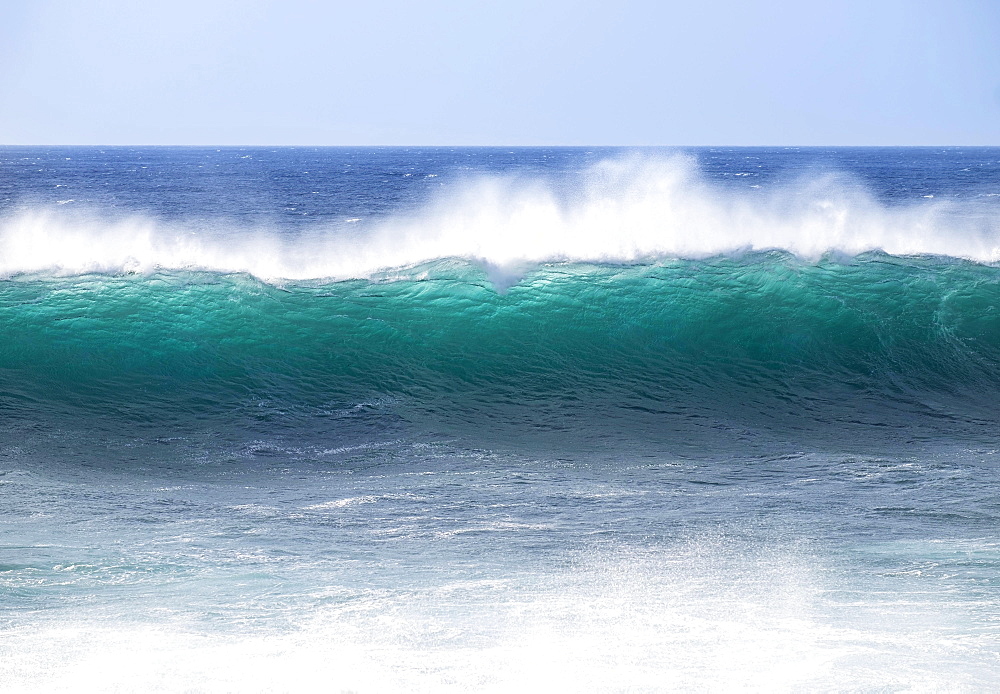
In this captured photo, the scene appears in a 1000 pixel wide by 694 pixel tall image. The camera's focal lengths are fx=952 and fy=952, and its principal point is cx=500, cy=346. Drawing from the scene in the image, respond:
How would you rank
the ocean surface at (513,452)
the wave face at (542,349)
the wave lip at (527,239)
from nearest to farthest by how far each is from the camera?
the ocean surface at (513,452)
the wave face at (542,349)
the wave lip at (527,239)

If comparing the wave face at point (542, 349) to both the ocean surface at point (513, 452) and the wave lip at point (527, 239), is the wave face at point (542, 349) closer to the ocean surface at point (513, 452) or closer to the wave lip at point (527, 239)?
the ocean surface at point (513, 452)

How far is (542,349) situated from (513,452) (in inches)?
107

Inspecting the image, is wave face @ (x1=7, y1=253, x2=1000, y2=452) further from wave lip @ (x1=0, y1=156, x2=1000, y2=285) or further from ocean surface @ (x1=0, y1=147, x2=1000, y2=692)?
wave lip @ (x1=0, y1=156, x2=1000, y2=285)

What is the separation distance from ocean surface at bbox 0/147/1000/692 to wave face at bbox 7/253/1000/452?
0.16 feet

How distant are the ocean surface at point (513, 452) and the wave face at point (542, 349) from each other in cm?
5

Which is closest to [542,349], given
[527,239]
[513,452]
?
[513,452]

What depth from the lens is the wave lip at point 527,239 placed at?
1275 centimetres

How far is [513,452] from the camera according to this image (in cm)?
828

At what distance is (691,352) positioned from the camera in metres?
10.8

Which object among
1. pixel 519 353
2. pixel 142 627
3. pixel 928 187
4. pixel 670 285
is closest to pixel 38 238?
pixel 519 353

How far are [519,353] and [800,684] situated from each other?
21.9ft

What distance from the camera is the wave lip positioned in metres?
12.8

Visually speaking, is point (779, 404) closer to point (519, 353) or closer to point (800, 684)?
point (519, 353)

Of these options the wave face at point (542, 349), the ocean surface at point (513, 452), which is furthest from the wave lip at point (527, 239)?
the wave face at point (542, 349)
